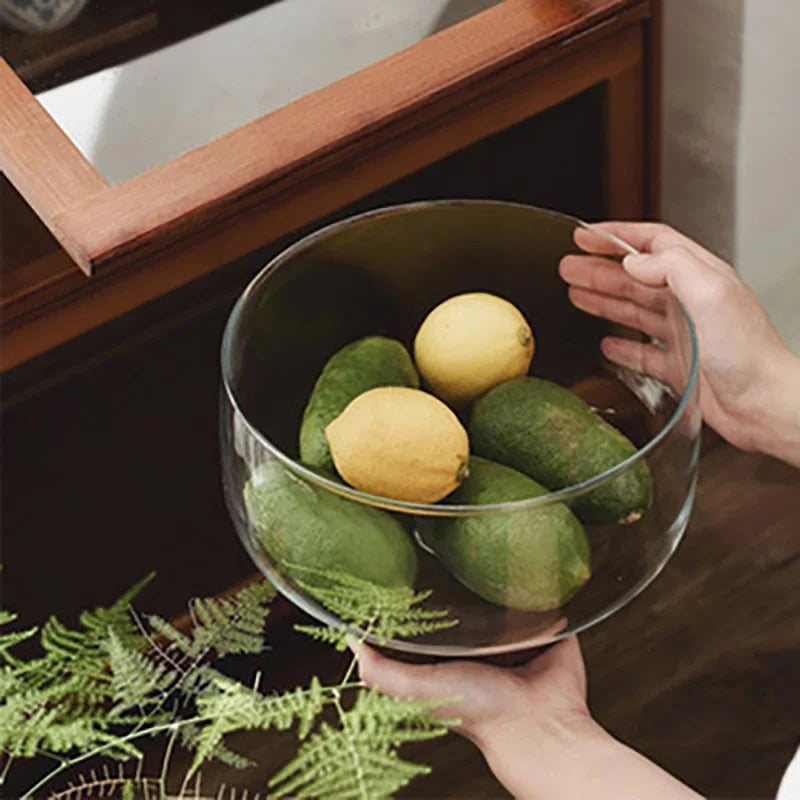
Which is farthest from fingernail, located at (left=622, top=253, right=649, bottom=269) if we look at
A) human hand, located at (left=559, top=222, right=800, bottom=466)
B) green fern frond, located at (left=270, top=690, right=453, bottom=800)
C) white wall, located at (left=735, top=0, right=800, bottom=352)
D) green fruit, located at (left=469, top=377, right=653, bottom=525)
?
white wall, located at (left=735, top=0, right=800, bottom=352)

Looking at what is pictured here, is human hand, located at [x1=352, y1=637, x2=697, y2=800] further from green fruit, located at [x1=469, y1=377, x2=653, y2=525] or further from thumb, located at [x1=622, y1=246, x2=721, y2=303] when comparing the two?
thumb, located at [x1=622, y1=246, x2=721, y2=303]

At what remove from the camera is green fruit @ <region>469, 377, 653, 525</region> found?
66cm

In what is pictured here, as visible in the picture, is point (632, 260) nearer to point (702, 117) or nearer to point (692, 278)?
→ point (692, 278)

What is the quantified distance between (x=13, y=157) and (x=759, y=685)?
0.82 meters

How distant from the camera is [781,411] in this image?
0.88m

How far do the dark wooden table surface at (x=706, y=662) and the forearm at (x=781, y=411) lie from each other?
12.4 inches

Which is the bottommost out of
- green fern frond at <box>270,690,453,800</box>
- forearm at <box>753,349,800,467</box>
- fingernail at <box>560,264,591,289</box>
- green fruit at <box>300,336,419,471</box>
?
forearm at <box>753,349,800,467</box>

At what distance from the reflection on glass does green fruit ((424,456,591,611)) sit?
0.34 m

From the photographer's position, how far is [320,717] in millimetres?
1164

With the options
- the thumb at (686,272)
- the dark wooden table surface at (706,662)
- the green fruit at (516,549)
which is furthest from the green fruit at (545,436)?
the dark wooden table surface at (706,662)

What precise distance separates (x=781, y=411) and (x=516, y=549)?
0.37 metres

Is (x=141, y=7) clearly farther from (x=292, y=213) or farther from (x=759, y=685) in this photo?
(x=759, y=685)

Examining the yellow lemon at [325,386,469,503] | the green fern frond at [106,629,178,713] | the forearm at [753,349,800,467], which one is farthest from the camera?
the forearm at [753,349,800,467]

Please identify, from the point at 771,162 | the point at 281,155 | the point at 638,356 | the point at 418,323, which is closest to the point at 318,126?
the point at 281,155
